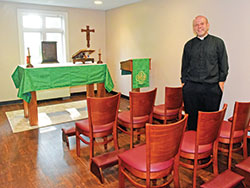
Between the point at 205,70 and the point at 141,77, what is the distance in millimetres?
2125

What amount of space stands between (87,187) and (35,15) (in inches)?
185

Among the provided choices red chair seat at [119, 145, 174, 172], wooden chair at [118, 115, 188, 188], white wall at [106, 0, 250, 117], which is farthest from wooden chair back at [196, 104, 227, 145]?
white wall at [106, 0, 250, 117]

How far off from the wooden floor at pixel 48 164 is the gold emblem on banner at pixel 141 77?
1.43 metres

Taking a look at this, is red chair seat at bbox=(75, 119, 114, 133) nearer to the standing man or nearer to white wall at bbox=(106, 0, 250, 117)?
the standing man

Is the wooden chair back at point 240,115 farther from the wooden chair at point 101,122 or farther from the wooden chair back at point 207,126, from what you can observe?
the wooden chair at point 101,122

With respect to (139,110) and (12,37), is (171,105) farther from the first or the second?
(12,37)

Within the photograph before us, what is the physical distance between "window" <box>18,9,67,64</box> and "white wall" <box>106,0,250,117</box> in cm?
131

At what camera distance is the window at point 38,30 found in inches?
215

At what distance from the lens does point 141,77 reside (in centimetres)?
466

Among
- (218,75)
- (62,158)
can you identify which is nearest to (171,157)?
(218,75)

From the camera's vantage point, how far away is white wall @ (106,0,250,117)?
3279mm

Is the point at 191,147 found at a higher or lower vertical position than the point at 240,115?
lower

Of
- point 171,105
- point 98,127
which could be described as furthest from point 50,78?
point 171,105

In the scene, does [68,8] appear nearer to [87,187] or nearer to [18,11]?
[18,11]
